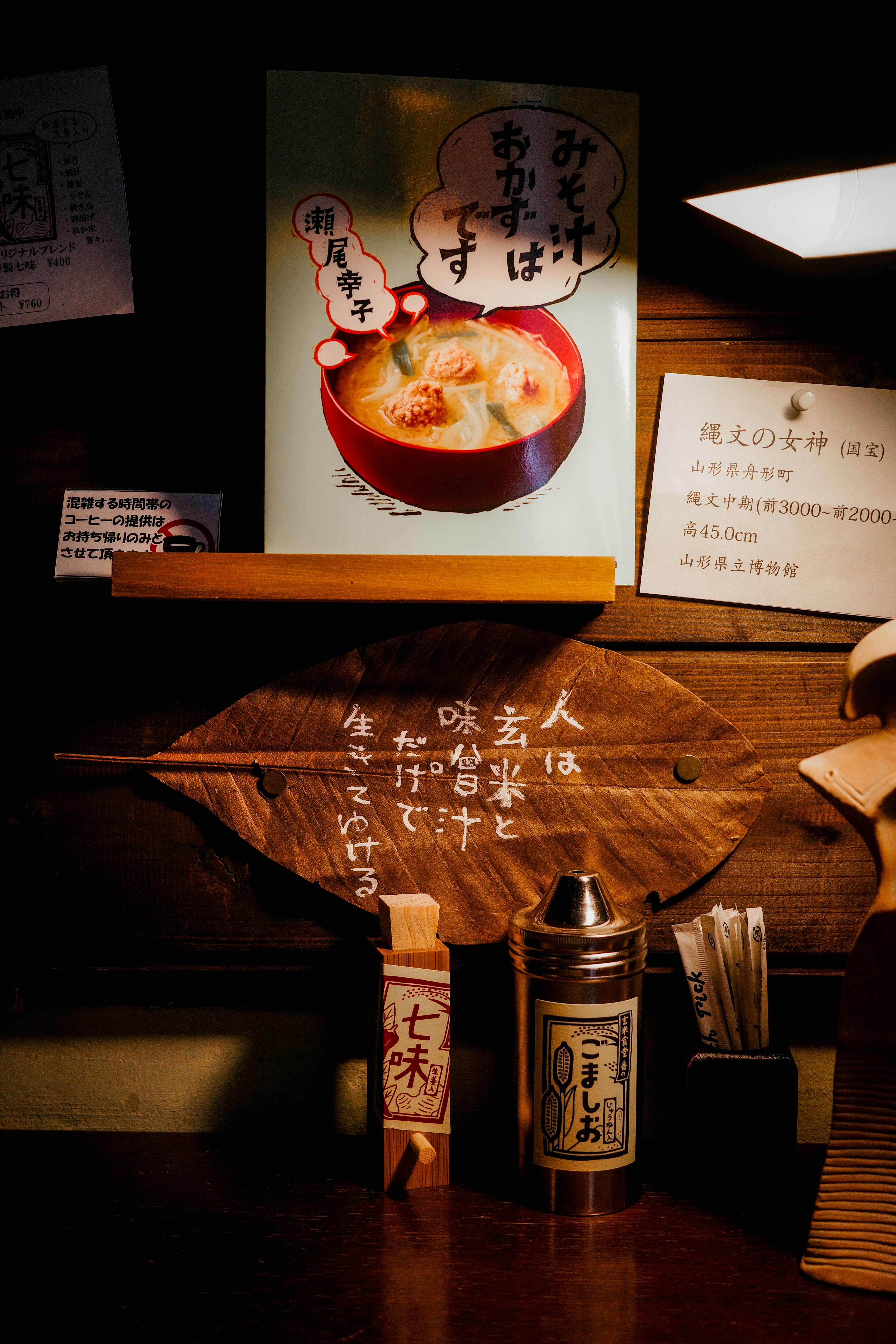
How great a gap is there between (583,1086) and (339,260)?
123cm

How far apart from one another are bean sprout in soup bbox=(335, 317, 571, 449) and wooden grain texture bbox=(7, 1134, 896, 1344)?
1.07 m

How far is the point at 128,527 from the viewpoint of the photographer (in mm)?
1305

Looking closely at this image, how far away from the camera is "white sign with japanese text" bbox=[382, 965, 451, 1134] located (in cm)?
112

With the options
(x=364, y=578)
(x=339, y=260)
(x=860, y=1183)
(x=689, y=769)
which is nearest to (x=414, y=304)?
(x=339, y=260)

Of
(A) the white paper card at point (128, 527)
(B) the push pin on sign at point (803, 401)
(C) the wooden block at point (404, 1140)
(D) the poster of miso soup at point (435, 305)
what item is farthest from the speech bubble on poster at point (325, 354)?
(C) the wooden block at point (404, 1140)

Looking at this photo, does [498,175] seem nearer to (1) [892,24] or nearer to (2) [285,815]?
(1) [892,24]

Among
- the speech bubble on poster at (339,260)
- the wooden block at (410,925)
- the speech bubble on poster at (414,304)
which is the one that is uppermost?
the speech bubble on poster at (339,260)

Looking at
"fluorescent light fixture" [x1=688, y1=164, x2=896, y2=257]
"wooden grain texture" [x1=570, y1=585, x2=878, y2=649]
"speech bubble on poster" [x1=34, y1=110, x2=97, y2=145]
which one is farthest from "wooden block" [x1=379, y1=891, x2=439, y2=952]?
"speech bubble on poster" [x1=34, y1=110, x2=97, y2=145]

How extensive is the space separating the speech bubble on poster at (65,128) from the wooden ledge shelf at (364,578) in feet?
2.27

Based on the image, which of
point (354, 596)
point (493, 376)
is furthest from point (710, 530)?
point (354, 596)

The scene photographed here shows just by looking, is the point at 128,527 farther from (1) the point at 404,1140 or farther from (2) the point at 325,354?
(1) the point at 404,1140

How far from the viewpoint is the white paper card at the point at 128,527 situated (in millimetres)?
1302

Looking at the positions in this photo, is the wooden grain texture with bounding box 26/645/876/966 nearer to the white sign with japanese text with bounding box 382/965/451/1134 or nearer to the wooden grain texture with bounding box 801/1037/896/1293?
the white sign with japanese text with bounding box 382/965/451/1134

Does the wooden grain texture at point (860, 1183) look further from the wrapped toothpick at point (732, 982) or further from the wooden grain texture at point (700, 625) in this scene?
the wooden grain texture at point (700, 625)
